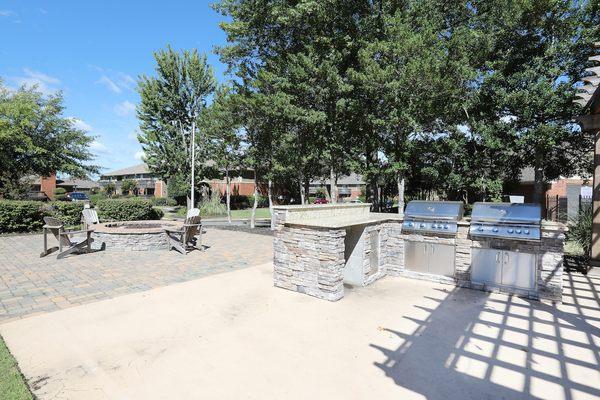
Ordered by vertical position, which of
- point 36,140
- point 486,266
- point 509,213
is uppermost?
point 36,140

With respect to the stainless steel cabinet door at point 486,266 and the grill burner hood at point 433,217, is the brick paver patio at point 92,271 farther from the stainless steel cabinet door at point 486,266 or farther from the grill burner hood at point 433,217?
the stainless steel cabinet door at point 486,266

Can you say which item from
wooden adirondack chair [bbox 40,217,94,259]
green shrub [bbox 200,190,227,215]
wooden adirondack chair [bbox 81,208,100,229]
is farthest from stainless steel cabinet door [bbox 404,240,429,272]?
green shrub [bbox 200,190,227,215]

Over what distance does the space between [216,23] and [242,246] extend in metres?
12.2

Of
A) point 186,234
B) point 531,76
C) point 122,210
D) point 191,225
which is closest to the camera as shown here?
point 191,225

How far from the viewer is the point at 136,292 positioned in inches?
245

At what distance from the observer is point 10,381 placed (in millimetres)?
3219

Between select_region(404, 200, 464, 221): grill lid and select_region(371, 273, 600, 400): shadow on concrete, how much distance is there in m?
1.74

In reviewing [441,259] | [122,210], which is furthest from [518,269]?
[122,210]

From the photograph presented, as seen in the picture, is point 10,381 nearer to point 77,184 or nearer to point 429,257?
point 429,257

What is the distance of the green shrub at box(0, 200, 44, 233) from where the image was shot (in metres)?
13.7

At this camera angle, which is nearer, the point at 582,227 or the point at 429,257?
the point at 429,257

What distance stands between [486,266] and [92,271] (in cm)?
877

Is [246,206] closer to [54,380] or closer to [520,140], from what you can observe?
[520,140]

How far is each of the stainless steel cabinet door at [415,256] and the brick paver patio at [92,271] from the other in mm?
3867
